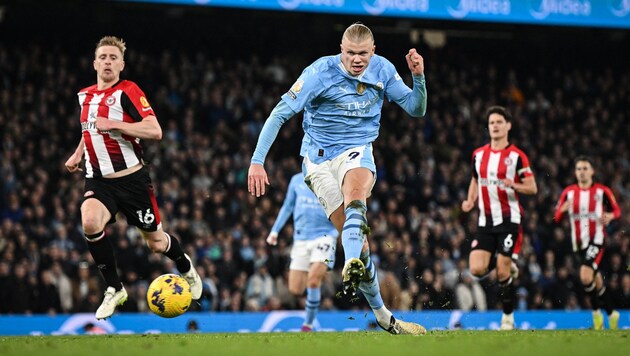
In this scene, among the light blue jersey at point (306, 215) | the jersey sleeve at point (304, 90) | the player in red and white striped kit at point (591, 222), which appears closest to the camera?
the jersey sleeve at point (304, 90)

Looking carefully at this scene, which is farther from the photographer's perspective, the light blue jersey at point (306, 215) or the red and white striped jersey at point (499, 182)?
the light blue jersey at point (306, 215)

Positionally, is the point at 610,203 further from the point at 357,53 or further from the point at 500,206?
the point at 357,53

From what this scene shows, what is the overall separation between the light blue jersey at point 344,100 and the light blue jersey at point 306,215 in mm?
4231

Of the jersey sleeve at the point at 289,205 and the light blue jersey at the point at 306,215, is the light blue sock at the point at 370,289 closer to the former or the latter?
the light blue jersey at the point at 306,215

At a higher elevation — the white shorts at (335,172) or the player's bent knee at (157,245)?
the white shorts at (335,172)

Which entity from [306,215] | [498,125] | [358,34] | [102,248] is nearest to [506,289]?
[498,125]

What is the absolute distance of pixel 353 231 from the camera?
23.7 ft

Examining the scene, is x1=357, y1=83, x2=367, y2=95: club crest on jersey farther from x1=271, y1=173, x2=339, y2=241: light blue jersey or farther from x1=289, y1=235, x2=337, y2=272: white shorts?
x1=271, y1=173, x2=339, y2=241: light blue jersey

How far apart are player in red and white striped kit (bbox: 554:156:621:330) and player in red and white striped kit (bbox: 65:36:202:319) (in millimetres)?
6542

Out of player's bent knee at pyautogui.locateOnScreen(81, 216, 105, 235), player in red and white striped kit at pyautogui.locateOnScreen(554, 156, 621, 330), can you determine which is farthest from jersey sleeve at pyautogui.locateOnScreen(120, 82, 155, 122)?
player in red and white striped kit at pyautogui.locateOnScreen(554, 156, 621, 330)

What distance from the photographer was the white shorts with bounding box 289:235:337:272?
1200cm

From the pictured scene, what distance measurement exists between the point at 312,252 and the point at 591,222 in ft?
12.7

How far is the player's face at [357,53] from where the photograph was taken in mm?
7598


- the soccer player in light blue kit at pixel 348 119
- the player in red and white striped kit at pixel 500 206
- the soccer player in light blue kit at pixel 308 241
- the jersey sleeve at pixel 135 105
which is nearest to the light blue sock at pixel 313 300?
the soccer player in light blue kit at pixel 308 241
